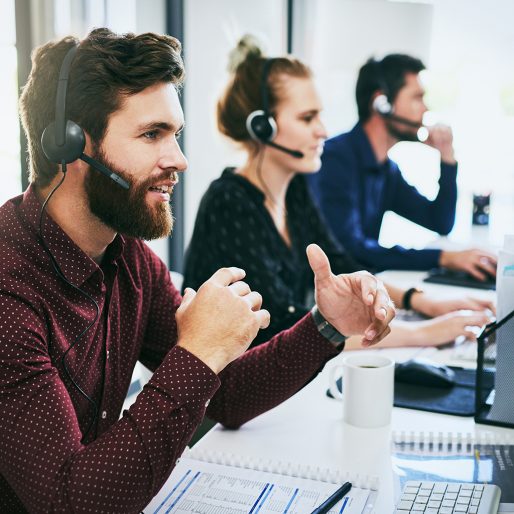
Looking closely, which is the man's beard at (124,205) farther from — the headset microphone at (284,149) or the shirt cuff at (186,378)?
the headset microphone at (284,149)

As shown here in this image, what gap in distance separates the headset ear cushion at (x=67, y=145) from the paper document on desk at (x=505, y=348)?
70cm

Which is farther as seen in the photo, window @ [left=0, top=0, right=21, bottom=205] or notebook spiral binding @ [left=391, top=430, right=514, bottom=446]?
window @ [left=0, top=0, right=21, bottom=205]

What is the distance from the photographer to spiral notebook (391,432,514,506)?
3.26 feet

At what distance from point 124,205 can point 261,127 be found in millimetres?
929

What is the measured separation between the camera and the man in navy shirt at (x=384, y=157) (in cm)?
267

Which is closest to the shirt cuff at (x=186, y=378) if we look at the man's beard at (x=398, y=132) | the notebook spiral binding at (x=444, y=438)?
the notebook spiral binding at (x=444, y=438)

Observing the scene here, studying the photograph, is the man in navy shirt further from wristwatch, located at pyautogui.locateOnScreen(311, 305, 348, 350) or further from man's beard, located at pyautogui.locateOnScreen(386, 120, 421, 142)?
wristwatch, located at pyautogui.locateOnScreen(311, 305, 348, 350)

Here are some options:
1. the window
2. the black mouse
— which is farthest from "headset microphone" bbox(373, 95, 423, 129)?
the black mouse

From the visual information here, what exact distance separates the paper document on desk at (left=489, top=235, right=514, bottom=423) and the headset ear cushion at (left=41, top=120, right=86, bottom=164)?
2.31 ft

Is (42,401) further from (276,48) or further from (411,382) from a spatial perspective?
(276,48)

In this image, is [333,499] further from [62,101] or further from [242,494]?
[62,101]

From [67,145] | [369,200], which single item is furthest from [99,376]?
[369,200]

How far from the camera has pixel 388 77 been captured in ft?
9.42

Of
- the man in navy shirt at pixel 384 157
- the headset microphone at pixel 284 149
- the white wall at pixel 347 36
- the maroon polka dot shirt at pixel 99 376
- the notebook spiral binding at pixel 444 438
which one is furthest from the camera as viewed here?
the white wall at pixel 347 36
